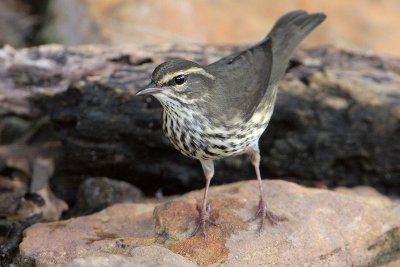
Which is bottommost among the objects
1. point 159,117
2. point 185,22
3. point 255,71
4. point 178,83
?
point 159,117

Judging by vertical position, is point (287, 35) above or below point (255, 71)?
above

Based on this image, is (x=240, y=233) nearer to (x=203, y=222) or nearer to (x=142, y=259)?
(x=203, y=222)

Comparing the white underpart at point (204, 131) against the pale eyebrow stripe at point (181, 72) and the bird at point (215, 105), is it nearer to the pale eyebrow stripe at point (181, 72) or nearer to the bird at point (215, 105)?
the bird at point (215, 105)

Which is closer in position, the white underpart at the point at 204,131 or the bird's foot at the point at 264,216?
the white underpart at the point at 204,131

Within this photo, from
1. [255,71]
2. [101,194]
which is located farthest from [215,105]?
[101,194]

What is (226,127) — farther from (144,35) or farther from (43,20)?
(43,20)

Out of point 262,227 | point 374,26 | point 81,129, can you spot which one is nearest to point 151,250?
point 262,227

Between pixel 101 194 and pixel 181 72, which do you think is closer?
pixel 181 72

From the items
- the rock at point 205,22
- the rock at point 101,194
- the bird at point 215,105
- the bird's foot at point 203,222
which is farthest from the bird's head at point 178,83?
the rock at point 205,22

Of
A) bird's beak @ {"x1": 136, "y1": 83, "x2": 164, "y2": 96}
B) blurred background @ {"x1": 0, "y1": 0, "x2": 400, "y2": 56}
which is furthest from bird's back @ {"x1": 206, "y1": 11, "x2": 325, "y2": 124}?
blurred background @ {"x1": 0, "y1": 0, "x2": 400, "y2": 56}
